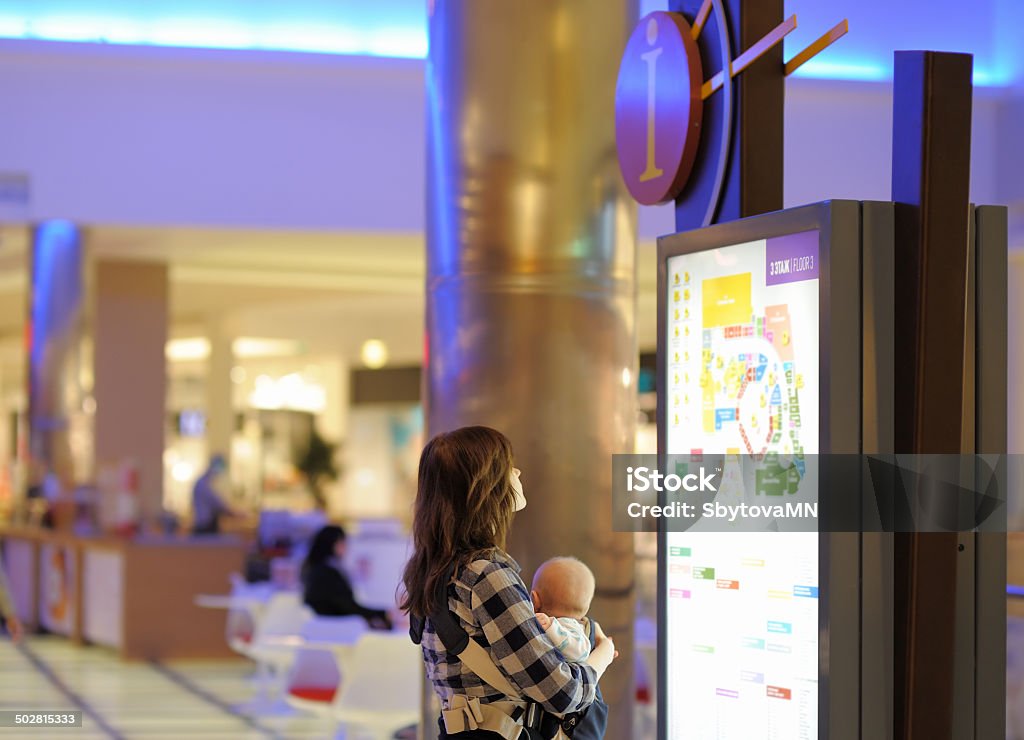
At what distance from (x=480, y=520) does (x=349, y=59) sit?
8197 mm

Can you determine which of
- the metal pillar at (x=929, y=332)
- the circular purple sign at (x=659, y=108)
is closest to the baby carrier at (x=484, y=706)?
the metal pillar at (x=929, y=332)

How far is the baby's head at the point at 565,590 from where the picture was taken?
257 centimetres

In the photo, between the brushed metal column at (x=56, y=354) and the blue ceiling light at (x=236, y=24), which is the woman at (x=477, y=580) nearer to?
the blue ceiling light at (x=236, y=24)

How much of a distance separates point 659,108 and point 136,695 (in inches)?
258

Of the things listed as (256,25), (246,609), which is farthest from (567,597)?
(256,25)

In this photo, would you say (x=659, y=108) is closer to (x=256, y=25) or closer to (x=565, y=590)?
(x=565, y=590)

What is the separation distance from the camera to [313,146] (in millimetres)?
10242

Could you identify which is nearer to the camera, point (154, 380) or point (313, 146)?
point (313, 146)

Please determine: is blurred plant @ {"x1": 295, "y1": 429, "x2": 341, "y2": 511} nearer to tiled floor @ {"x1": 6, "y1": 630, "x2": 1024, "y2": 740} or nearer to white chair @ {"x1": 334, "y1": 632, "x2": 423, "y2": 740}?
tiled floor @ {"x1": 6, "y1": 630, "x2": 1024, "y2": 740}

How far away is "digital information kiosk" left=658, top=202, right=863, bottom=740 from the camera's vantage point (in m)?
2.67

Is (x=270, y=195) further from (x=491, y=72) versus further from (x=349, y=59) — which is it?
(x=491, y=72)

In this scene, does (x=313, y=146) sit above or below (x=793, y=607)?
above

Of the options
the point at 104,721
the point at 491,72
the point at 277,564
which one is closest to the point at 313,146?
the point at 277,564

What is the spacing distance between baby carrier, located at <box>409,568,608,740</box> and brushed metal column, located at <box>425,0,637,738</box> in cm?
164
